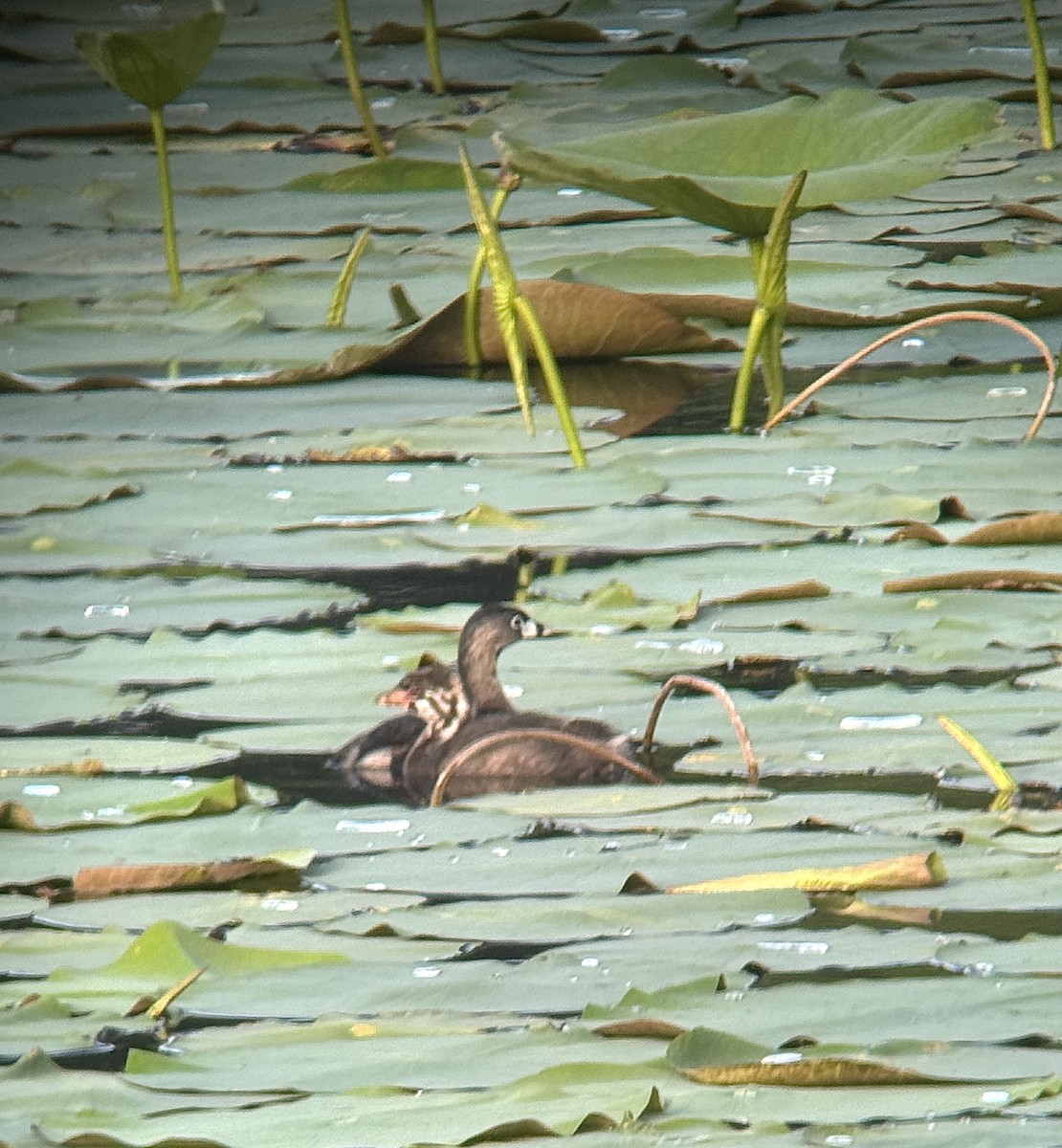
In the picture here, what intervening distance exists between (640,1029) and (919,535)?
958 mm

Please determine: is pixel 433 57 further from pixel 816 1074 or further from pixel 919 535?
pixel 816 1074

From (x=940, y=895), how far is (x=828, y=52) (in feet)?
10.3

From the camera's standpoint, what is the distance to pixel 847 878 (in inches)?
52.2

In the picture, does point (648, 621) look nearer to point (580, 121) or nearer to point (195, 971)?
point (195, 971)

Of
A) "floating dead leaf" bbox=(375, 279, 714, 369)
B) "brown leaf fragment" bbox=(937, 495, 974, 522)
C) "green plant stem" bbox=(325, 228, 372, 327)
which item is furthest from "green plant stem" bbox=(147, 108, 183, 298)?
"brown leaf fragment" bbox=(937, 495, 974, 522)

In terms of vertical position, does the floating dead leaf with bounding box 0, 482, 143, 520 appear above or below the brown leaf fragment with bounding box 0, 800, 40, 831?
above

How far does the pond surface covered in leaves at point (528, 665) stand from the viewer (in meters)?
1.13

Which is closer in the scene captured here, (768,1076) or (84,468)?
(768,1076)

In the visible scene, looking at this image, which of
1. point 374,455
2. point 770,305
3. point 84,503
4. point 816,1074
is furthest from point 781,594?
point 816,1074

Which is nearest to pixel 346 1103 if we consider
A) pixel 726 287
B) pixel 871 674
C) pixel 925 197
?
pixel 871 674

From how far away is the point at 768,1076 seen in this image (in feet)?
3.58

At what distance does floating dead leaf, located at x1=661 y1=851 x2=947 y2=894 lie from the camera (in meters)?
1.31

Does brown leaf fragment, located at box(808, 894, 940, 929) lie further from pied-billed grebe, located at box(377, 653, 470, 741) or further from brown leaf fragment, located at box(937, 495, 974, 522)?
brown leaf fragment, located at box(937, 495, 974, 522)

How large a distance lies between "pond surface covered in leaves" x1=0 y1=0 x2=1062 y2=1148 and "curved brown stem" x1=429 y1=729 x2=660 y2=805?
0.08 ft
